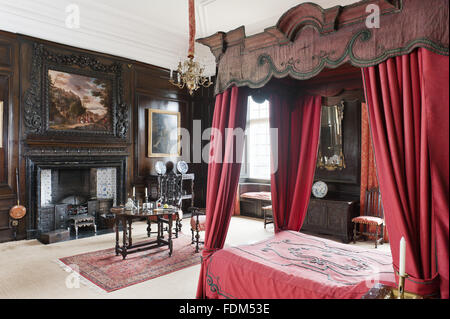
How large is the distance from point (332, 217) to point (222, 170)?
3690 mm

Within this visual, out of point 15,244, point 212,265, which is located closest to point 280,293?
point 212,265

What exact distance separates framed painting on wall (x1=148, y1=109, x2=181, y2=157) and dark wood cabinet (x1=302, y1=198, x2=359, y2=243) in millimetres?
3940

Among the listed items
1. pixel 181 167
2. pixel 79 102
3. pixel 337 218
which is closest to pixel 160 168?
pixel 181 167

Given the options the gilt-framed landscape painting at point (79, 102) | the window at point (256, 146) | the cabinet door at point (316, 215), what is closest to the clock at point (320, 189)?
the cabinet door at point (316, 215)

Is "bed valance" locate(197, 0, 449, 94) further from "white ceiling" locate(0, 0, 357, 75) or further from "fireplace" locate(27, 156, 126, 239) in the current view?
"fireplace" locate(27, 156, 126, 239)

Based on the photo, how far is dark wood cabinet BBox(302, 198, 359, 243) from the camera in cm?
569

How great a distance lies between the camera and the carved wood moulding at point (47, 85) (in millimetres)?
5855

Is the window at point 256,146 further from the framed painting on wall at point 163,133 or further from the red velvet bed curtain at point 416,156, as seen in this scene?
the red velvet bed curtain at point 416,156

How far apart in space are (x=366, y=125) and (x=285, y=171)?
2.98 m

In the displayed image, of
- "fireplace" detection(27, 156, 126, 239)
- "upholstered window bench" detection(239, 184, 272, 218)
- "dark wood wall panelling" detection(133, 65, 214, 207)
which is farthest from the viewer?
"upholstered window bench" detection(239, 184, 272, 218)

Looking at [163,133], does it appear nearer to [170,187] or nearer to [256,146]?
[170,187]

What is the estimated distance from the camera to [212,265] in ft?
9.78

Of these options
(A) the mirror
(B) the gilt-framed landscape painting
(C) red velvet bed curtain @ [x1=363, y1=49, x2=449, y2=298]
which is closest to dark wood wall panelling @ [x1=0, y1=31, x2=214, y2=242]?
(B) the gilt-framed landscape painting

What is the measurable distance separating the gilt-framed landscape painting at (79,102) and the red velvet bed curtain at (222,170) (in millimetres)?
4551
